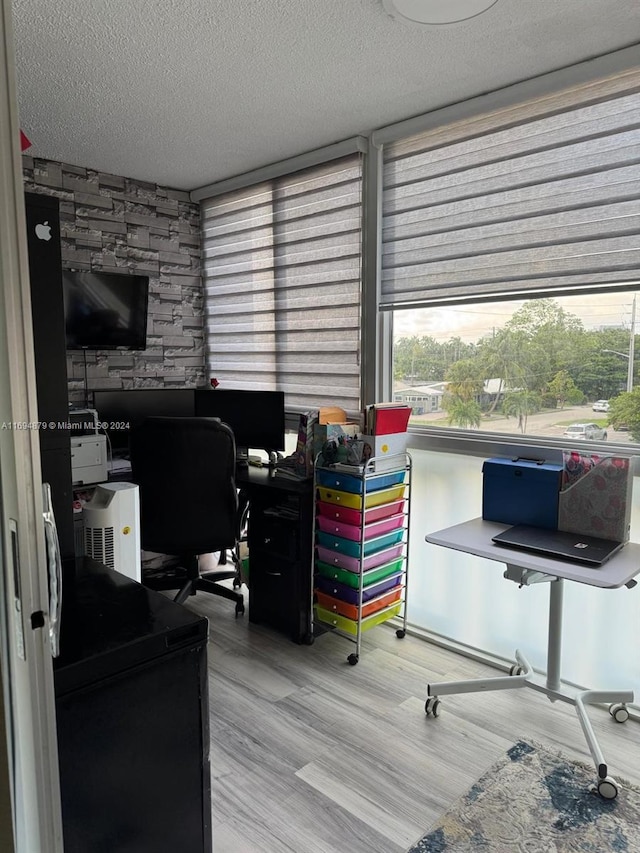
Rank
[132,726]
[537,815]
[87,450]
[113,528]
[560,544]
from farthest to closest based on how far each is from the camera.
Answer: [87,450] → [113,528] → [560,544] → [537,815] → [132,726]

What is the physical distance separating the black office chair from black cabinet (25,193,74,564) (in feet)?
4.15

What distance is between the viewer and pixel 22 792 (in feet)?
3.05

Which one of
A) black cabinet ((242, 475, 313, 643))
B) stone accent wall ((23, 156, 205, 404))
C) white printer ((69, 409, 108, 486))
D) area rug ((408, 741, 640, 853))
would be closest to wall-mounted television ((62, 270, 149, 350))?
stone accent wall ((23, 156, 205, 404))

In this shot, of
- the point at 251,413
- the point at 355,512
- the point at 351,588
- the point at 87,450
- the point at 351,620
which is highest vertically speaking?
the point at 251,413

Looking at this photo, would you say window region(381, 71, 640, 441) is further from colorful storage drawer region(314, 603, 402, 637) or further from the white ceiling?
colorful storage drawer region(314, 603, 402, 637)

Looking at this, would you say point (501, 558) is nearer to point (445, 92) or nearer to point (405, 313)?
point (405, 313)

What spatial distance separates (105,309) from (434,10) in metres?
2.37

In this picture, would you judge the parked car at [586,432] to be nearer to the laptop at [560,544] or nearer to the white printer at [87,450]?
the laptop at [560,544]

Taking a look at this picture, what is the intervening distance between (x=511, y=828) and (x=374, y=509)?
1.35 m

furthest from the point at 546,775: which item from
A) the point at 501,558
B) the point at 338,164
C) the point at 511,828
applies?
the point at 338,164

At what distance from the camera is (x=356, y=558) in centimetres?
278

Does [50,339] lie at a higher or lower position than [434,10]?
lower

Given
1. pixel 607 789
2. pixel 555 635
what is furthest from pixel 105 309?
pixel 607 789

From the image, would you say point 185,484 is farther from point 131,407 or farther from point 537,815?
point 537,815
